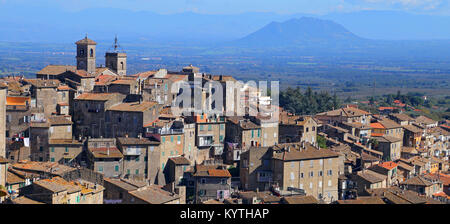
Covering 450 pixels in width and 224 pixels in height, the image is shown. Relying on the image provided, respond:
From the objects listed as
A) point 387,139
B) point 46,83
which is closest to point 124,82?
point 46,83

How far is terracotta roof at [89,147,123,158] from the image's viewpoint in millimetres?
33969

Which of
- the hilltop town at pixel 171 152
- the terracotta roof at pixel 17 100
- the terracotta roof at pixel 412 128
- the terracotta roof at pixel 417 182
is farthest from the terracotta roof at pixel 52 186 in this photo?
the terracotta roof at pixel 412 128

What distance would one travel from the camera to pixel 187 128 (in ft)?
122

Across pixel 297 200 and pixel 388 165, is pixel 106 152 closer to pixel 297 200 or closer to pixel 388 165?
pixel 297 200

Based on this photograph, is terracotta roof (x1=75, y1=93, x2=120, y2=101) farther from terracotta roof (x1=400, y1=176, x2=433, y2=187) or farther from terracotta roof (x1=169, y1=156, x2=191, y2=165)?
terracotta roof (x1=400, y1=176, x2=433, y2=187)

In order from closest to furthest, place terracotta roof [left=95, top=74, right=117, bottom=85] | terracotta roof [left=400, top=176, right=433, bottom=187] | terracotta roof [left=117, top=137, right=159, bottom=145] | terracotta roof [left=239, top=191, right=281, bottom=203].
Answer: terracotta roof [left=239, top=191, right=281, bottom=203], terracotta roof [left=117, top=137, right=159, bottom=145], terracotta roof [left=400, top=176, right=433, bottom=187], terracotta roof [left=95, top=74, right=117, bottom=85]

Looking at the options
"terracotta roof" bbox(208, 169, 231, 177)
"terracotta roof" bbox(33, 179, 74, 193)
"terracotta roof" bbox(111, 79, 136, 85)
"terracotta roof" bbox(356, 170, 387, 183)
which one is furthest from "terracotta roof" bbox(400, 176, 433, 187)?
"terracotta roof" bbox(33, 179, 74, 193)

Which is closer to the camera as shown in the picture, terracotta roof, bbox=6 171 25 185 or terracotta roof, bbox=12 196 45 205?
terracotta roof, bbox=12 196 45 205

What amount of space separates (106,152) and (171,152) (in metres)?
3.52

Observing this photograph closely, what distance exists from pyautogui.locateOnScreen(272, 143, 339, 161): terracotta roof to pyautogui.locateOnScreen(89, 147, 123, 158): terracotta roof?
7.73m

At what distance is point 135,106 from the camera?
37531 mm

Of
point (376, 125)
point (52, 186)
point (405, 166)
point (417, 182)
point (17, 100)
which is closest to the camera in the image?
point (52, 186)
